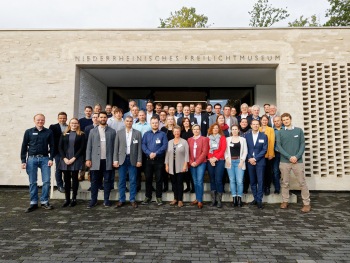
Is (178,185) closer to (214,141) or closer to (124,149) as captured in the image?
(214,141)

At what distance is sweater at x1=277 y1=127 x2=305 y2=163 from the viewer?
201 inches

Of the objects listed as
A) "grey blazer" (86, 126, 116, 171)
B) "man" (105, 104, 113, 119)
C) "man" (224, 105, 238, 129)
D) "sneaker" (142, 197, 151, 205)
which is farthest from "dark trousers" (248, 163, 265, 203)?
"man" (105, 104, 113, 119)

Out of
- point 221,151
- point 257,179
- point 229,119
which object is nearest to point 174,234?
point 221,151

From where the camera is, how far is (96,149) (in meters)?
5.11

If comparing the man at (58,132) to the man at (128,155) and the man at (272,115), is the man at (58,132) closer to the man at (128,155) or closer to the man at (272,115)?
the man at (128,155)

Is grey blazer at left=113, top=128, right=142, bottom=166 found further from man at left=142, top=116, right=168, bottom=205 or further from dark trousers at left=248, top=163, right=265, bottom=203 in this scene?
dark trousers at left=248, top=163, right=265, bottom=203

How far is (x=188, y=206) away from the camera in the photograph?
16.9ft

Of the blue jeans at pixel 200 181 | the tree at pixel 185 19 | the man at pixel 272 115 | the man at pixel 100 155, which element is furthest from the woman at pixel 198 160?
the tree at pixel 185 19

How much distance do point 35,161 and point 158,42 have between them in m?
5.04

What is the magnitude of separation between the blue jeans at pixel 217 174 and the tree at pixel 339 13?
79.0 feet

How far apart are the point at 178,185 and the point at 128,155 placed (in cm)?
133

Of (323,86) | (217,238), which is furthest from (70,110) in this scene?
(323,86)

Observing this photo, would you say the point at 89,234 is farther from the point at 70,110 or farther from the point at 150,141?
the point at 70,110

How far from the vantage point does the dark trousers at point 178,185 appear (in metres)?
5.20
